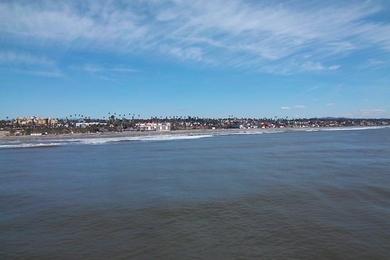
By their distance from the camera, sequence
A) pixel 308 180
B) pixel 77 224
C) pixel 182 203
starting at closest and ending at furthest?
pixel 77 224 → pixel 182 203 → pixel 308 180

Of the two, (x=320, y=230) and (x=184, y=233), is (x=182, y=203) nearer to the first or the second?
(x=184, y=233)

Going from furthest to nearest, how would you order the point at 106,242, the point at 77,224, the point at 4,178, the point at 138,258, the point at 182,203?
the point at 4,178 → the point at 182,203 → the point at 77,224 → the point at 106,242 → the point at 138,258

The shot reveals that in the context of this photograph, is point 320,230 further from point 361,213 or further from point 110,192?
point 110,192

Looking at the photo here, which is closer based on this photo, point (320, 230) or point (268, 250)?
point (268, 250)

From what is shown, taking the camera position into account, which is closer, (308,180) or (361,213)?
(361,213)

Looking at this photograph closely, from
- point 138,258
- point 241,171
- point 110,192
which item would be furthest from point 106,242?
point 241,171

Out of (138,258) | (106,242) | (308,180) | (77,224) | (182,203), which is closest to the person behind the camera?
(138,258)

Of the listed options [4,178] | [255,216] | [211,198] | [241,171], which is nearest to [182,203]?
[211,198]

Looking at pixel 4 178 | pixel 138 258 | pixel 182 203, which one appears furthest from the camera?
pixel 4 178
